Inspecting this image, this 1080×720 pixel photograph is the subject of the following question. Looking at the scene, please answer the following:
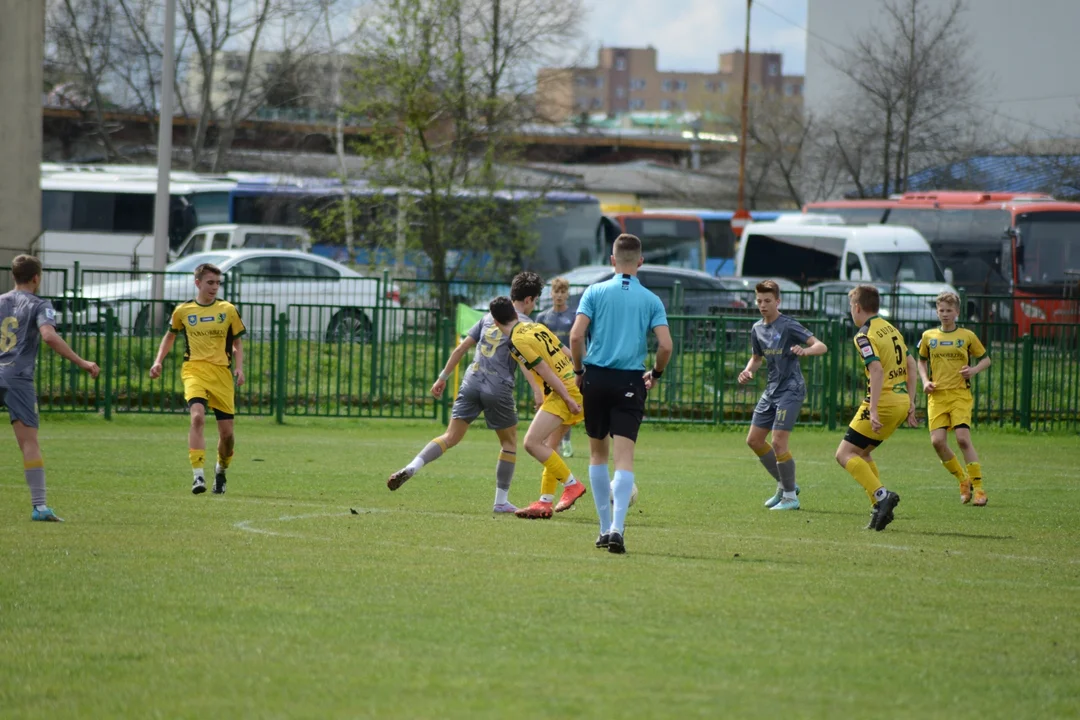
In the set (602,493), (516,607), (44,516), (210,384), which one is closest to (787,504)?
(602,493)

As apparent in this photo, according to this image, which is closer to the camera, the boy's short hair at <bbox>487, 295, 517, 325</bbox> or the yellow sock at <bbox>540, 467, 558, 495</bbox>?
the boy's short hair at <bbox>487, 295, 517, 325</bbox>

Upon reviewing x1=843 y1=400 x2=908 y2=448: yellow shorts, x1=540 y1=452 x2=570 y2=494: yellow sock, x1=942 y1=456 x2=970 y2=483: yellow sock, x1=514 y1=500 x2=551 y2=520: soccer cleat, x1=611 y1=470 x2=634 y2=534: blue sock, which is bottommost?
x1=514 y1=500 x2=551 y2=520: soccer cleat

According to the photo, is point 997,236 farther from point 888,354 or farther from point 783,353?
point 888,354

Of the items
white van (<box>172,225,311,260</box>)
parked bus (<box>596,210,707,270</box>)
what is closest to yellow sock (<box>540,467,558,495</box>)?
white van (<box>172,225,311,260</box>)

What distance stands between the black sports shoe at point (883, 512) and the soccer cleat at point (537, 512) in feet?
8.01

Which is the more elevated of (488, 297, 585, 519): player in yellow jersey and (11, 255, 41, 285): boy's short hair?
(11, 255, 41, 285): boy's short hair

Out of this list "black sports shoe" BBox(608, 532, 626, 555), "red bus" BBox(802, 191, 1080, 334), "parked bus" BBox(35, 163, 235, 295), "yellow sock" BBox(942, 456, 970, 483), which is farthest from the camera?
"parked bus" BBox(35, 163, 235, 295)

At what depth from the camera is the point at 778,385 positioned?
1265 cm

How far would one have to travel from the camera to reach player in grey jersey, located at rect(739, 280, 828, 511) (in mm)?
12430

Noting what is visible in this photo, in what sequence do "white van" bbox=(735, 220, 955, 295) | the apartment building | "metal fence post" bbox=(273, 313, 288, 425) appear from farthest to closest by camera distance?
the apartment building < "white van" bbox=(735, 220, 955, 295) < "metal fence post" bbox=(273, 313, 288, 425)

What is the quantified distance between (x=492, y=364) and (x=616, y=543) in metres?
3.04

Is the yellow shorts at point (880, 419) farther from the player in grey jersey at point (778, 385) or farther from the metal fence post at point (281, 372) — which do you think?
the metal fence post at point (281, 372)

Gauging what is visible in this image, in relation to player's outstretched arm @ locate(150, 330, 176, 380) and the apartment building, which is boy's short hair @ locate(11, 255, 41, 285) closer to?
player's outstretched arm @ locate(150, 330, 176, 380)

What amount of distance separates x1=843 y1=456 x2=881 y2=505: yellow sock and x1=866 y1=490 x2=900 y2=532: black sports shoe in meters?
0.21
